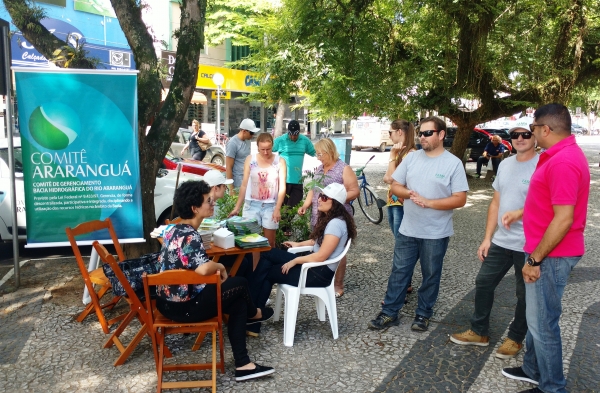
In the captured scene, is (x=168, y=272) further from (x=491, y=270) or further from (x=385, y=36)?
(x=385, y=36)

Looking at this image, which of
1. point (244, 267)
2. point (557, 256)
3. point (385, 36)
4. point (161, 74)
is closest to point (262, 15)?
point (385, 36)

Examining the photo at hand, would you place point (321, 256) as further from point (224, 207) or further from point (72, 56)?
point (72, 56)

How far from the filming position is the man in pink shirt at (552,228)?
9.52 ft

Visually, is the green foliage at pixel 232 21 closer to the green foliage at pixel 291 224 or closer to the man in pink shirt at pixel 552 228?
the green foliage at pixel 291 224

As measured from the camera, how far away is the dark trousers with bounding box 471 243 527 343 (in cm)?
384

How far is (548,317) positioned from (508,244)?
746 millimetres

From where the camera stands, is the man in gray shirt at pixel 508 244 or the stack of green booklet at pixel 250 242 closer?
the man in gray shirt at pixel 508 244

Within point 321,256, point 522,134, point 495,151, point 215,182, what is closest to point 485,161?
point 495,151

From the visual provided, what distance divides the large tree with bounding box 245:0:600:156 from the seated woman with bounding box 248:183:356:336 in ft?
15.1

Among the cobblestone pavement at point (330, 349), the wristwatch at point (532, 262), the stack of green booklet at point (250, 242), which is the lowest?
the cobblestone pavement at point (330, 349)

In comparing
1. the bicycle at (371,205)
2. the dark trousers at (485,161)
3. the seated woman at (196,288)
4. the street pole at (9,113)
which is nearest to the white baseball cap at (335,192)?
the seated woman at (196,288)

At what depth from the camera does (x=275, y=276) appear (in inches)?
168

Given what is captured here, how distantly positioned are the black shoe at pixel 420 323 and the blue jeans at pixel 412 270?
34mm

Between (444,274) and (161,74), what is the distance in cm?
388
